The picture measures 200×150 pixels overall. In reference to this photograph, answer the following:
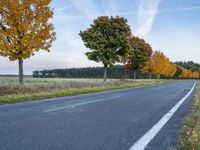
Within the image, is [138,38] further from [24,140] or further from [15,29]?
[24,140]

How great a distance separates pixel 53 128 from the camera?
6.50 m

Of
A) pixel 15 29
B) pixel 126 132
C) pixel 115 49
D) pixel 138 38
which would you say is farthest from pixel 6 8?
pixel 138 38

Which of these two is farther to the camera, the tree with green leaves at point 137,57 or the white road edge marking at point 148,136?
the tree with green leaves at point 137,57

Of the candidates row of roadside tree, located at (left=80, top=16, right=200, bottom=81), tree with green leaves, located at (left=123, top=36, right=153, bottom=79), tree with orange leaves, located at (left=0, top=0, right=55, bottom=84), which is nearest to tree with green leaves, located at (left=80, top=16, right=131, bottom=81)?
row of roadside tree, located at (left=80, top=16, right=200, bottom=81)

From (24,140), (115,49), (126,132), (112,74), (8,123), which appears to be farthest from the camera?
(112,74)

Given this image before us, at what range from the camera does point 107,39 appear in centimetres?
4194

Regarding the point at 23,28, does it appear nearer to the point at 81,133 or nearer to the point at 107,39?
the point at 81,133

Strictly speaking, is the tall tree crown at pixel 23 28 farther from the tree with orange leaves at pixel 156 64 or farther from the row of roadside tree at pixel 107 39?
the tree with orange leaves at pixel 156 64

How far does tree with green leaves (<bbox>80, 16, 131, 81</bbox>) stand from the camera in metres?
40.8

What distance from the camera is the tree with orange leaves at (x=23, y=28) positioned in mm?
20719

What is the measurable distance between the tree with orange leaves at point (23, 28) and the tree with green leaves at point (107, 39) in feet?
62.3

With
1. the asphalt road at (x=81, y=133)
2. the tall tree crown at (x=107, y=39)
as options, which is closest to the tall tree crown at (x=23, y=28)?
the asphalt road at (x=81, y=133)

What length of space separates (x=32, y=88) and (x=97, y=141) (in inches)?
571

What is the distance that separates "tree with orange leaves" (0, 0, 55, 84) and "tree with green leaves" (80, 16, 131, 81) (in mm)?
18985
